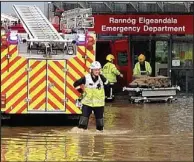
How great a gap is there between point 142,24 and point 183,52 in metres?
2.02

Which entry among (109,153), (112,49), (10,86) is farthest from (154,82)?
(109,153)

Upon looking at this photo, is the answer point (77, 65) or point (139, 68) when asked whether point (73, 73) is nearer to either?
point (77, 65)

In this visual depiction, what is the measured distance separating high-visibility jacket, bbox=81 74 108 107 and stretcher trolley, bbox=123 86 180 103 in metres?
7.37

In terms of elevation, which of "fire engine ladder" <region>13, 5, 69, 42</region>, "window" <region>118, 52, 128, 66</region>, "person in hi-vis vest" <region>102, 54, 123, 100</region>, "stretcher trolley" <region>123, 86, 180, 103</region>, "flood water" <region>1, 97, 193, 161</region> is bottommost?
"flood water" <region>1, 97, 193, 161</region>

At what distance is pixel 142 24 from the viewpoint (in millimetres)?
21250

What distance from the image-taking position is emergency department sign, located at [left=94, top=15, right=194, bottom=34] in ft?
69.7

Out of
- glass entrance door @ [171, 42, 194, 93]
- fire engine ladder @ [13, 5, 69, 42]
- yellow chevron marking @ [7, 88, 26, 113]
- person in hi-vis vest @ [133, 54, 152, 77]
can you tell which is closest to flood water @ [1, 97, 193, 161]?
yellow chevron marking @ [7, 88, 26, 113]

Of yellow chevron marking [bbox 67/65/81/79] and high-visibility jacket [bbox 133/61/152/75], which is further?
high-visibility jacket [bbox 133/61/152/75]

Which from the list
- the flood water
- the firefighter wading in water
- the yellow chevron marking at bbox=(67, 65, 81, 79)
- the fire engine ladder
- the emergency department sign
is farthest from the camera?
the emergency department sign

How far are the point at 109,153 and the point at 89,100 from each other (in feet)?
7.81

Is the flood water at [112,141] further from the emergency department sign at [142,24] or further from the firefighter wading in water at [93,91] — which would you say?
the emergency department sign at [142,24]

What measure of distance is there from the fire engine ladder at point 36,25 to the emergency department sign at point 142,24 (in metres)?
6.09

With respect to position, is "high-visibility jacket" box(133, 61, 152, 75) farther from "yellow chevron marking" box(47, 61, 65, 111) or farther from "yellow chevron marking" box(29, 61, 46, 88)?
"yellow chevron marking" box(29, 61, 46, 88)

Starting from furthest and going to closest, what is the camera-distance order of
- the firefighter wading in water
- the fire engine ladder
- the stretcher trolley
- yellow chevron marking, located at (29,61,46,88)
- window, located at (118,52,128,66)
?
1. window, located at (118,52,128,66)
2. the stretcher trolley
3. the fire engine ladder
4. yellow chevron marking, located at (29,61,46,88)
5. the firefighter wading in water
